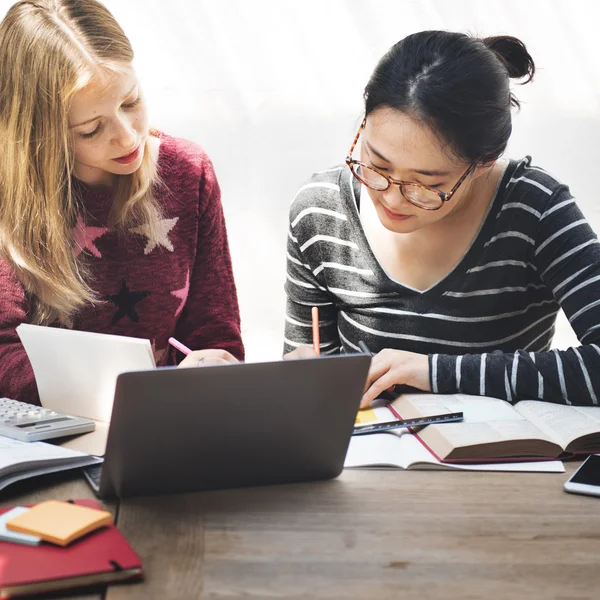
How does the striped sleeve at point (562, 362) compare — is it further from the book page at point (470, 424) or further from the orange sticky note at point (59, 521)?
the orange sticky note at point (59, 521)

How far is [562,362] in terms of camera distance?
4.02 feet

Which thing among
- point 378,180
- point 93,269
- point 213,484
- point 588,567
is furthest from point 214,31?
point 588,567

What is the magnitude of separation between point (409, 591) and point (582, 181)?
1.86 metres

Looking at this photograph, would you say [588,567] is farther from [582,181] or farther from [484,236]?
[582,181]

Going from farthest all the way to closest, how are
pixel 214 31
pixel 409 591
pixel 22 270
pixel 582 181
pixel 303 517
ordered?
1. pixel 582 181
2. pixel 214 31
3. pixel 22 270
4. pixel 303 517
5. pixel 409 591

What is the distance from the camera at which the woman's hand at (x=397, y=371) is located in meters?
1.19

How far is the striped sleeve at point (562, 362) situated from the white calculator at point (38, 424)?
500 millimetres

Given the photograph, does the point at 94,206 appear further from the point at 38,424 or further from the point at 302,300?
the point at 38,424

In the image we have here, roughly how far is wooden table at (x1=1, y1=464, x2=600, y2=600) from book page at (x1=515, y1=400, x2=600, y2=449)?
89 millimetres

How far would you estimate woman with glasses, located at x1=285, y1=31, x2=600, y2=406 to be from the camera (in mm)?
1232

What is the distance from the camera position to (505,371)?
Answer: 122 centimetres

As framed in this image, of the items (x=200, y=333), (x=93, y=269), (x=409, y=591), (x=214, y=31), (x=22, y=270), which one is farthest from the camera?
(x=214, y=31)

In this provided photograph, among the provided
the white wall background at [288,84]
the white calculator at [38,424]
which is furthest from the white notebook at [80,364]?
the white wall background at [288,84]

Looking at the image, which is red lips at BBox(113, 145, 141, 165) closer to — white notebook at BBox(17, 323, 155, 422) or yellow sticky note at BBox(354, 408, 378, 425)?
white notebook at BBox(17, 323, 155, 422)
